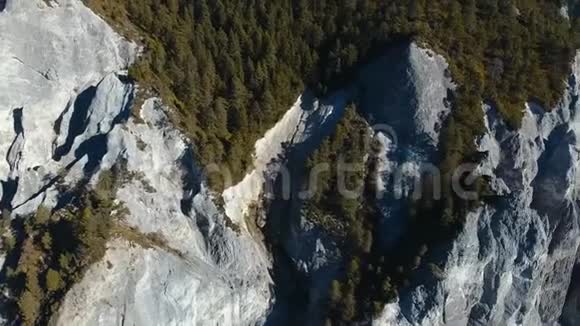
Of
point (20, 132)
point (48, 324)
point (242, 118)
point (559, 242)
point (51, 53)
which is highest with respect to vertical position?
point (559, 242)

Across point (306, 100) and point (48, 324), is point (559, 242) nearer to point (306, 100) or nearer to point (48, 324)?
point (306, 100)

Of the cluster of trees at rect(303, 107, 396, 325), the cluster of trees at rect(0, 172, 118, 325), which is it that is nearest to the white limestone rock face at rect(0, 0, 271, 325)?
the cluster of trees at rect(0, 172, 118, 325)

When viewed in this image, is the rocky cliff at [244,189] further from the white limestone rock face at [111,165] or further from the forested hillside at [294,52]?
the forested hillside at [294,52]

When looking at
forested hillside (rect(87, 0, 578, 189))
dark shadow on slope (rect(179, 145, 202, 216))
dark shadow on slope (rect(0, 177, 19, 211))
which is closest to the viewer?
dark shadow on slope (rect(0, 177, 19, 211))

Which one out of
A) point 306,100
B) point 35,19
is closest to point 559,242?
point 306,100

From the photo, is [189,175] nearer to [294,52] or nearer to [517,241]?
[294,52]

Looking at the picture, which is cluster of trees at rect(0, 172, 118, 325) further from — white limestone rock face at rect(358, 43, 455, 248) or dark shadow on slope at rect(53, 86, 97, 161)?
white limestone rock face at rect(358, 43, 455, 248)

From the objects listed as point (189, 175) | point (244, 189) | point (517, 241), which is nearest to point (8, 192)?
point (189, 175)

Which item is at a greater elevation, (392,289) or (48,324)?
(392,289)
